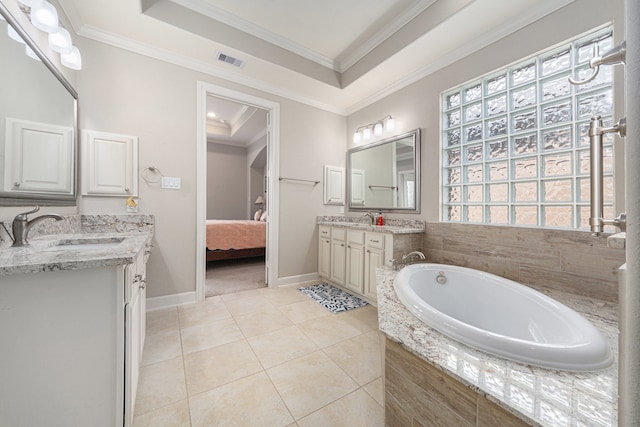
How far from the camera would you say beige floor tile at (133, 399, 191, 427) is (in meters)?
1.11

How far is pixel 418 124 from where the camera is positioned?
255cm

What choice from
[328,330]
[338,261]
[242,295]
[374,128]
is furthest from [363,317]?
[374,128]

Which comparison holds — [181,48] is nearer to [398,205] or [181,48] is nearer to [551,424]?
[398,205]

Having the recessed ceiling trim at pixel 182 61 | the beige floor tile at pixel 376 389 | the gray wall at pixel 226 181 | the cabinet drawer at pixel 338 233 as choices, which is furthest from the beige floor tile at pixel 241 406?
the gray wall at pixel 226 181

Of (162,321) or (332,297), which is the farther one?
(332,297)

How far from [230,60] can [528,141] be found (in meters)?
2.79

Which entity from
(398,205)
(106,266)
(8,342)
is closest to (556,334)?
(398,205)

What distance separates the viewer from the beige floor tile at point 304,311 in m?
2.18

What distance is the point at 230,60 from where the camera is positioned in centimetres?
244

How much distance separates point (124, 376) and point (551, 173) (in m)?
2.73

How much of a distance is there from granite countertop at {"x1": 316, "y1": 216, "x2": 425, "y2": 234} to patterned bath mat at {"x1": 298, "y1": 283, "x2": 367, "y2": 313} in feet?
2.58

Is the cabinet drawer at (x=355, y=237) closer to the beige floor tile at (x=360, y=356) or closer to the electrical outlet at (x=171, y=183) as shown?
the beige floor tile at (x=360, y=356)

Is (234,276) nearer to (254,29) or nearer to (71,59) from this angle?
(71,59)

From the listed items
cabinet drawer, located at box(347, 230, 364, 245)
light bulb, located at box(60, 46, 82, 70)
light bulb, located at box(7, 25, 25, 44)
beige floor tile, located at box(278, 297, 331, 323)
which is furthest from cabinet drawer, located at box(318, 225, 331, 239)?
light bulb, located at box(7, 25, 25, 44)
